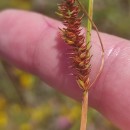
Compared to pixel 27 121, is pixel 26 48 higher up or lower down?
higher up

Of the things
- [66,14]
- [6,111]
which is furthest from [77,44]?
[6,111]

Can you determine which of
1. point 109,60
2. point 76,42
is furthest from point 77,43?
point 109,60

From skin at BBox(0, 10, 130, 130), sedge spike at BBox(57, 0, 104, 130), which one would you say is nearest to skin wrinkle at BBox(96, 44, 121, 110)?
skin at BBox(0, 10, 130, 130)

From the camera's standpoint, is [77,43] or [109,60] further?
[109,60]

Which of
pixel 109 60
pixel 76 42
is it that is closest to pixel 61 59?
pixel 109 60

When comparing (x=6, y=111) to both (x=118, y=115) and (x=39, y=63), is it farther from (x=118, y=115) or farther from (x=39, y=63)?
(x=118, y=115)

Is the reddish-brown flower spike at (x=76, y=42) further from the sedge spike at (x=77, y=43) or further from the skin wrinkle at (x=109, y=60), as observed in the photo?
the skin wrinkle at (x=109, y=60)

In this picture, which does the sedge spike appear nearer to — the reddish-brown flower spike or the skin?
the reddish-brown flower spike

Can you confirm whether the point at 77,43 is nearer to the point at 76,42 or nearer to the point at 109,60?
the point at 76,42

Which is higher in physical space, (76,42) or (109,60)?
(76,42)
